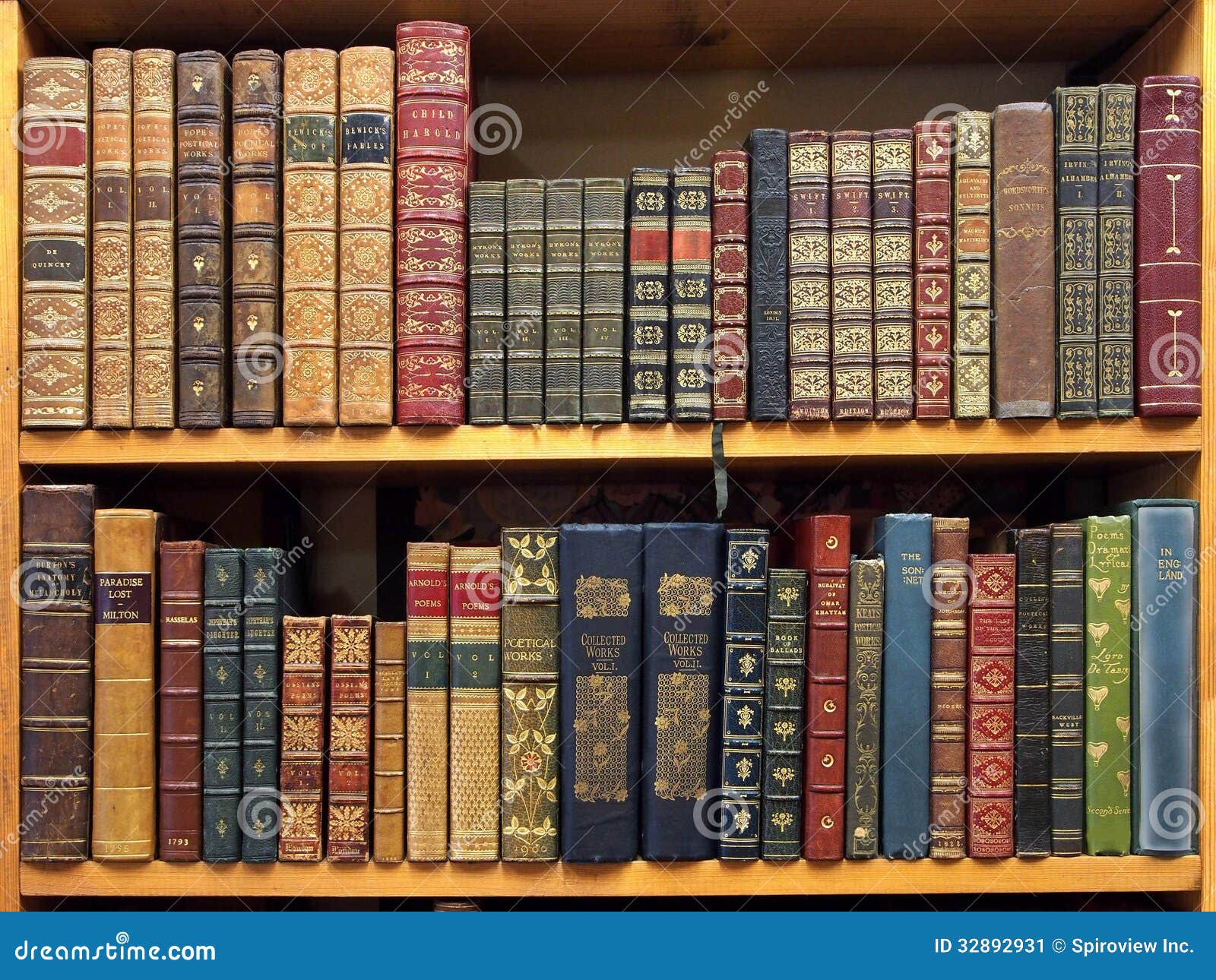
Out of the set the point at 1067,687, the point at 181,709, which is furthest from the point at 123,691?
the point at 1067,687

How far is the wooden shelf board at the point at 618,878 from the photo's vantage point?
1079mm

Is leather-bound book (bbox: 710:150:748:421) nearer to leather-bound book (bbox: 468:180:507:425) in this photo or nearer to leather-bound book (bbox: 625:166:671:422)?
leather-bound book (bbox: 625:166:671:422)

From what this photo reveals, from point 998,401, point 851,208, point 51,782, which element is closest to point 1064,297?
point 998,401

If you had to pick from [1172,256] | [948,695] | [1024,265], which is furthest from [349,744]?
[1172,256]

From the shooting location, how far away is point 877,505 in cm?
138

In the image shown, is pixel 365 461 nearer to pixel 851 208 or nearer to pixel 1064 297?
pixel 851 208

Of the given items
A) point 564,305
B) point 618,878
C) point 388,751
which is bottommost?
point 618,878

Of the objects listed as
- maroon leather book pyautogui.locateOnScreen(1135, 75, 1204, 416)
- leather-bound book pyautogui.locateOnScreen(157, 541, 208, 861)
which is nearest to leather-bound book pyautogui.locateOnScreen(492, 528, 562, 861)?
leather-bound book pyautogui.locateOnScreen(157, 541, 208, 861)

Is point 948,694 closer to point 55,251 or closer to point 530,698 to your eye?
point 530,698

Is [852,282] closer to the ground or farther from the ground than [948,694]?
farther from the ground

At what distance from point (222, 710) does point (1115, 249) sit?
3.42 feet

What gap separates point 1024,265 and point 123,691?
3.38 ft

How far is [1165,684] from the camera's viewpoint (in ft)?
3.55

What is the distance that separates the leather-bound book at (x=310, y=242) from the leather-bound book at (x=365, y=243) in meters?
0.01
